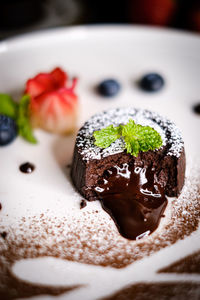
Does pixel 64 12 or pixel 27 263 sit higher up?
pixel 64 12

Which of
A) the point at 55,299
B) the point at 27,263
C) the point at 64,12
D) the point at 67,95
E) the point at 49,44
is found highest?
the point at 64,12

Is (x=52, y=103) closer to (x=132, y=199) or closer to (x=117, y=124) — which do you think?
(x=117, y=124)

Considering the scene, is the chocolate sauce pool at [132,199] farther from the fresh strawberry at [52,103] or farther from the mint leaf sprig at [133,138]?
the fresh strawberry at [52,103]

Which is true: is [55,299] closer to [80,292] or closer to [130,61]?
[80,292]

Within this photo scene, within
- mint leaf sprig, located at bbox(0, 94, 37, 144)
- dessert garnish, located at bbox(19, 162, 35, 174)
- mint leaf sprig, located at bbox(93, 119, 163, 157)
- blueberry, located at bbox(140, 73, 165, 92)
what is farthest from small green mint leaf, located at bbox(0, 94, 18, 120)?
blueberry, located at bbox(140, 73, 165, 92)

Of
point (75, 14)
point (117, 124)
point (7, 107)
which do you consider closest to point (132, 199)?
point (117, 124)

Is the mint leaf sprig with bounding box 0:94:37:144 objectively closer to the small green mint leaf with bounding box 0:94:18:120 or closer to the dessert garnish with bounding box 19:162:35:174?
the small green mint leaf with bounding box 0:94:18:120

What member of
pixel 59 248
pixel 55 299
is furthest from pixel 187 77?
pixel 55 299
